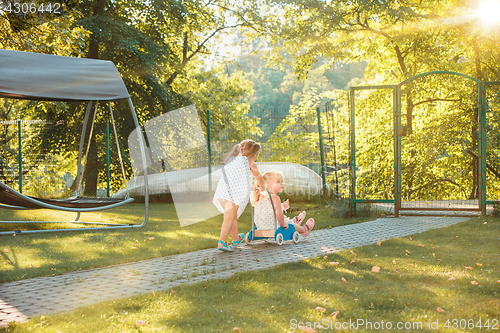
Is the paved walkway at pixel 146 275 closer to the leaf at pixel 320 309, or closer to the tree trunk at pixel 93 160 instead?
the leaf at pixel 320 309

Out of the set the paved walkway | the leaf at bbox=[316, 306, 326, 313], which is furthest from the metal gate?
the leaf at bbox=[316, 306, 326, 313]

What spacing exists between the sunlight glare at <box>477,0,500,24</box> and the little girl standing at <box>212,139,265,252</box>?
10.7m

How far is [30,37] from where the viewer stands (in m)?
8.68

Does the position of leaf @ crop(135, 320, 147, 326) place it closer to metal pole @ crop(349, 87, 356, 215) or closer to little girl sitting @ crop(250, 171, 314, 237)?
little girl sitting @ crop(250, 171, 314, 237)

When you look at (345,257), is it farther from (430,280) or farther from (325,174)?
(325,174)

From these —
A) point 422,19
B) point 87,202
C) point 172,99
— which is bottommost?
point 87,202

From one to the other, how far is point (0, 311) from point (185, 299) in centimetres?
125

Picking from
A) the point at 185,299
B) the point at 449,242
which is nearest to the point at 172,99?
the point at 449,242

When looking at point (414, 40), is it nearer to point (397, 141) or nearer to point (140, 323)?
point (397, 141)

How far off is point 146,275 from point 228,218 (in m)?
1.29

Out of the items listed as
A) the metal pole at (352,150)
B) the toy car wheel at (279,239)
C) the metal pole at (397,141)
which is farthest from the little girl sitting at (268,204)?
the metal pole at (397,141)

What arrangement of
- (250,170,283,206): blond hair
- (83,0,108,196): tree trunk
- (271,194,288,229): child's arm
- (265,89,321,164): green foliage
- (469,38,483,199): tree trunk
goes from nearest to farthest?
1. (271,194,288,229): child's arm
2. (250,170,283,206): blond hair
3. (469,38,483,199): tree trunk
4. (265,89,321,164): green foliage
5. (83,0,108,196): tree trunk

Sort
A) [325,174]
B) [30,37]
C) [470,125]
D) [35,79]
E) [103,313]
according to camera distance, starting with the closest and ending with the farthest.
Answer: [103,313] → [35,79] → [30,37] → [325,174] → [470,125]

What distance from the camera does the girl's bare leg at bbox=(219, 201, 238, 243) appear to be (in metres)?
4.78
